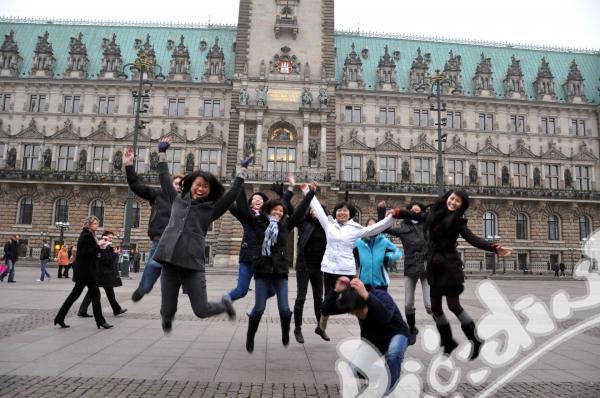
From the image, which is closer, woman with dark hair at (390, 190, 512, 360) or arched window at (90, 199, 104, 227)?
woman with dark hair at (390, 190, 512, 360)

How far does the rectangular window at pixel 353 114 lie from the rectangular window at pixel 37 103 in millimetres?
28561

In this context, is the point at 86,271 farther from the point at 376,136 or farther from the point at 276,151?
the point at 376,136

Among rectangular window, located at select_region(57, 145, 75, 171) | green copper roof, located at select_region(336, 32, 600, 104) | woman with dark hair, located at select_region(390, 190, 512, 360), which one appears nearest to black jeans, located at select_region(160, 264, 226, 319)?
woman with dark hair, located at select_region(390, 190, 512, 360)

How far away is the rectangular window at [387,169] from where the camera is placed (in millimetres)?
43219

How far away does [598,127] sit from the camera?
152ft

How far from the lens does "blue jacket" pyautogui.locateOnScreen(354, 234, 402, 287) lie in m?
7.41

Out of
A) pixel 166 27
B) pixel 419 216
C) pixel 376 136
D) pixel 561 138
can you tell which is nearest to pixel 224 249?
pixel 376 136

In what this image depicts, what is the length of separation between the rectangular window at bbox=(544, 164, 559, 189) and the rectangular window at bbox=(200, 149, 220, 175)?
104 ft

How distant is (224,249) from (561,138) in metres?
34.7

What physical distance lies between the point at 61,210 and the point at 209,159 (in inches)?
537

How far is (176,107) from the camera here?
43.9 m

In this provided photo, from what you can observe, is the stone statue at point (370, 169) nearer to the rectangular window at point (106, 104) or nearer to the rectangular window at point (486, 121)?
the rectangular window at point (486, 121)

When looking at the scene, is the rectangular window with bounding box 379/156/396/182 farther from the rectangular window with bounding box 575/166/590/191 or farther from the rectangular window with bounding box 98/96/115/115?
the rectangular window with bounding box 98/96/115/115

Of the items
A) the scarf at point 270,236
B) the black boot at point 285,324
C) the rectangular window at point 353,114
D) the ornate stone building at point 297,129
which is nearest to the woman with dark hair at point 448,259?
the scarf at point 270,236
